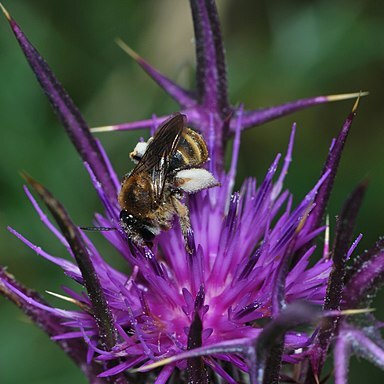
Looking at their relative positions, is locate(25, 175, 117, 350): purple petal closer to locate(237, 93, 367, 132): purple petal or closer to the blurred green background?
locate(237, 93, 367, 132): purple petal

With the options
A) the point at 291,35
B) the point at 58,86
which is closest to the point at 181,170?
the point at 58,86

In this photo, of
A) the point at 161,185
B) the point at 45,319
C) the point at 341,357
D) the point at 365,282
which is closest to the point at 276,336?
the point at 341,357

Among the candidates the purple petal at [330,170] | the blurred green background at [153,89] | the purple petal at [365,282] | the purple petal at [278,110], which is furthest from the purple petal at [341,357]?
the blurred green background at [153,89]

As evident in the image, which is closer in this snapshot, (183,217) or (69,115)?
(183,217)

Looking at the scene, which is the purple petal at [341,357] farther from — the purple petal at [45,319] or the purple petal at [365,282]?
the purple petal at [45,319]

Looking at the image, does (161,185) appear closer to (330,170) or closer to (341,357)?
(330,170)

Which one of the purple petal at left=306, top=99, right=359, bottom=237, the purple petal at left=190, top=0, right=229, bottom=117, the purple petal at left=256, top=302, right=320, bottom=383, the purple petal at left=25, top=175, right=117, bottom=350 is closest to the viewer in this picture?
the purple petal at left=256, top=302, right=320, bottom=383

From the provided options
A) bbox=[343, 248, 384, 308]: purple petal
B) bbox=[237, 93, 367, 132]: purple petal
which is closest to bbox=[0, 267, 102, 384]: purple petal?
bbox=[343, 248, 384, 308]: purple petal

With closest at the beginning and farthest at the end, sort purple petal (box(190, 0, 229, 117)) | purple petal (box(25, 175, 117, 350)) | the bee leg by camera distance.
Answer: purple petal (box(25, 175, 117, 350)) → the bee leg → purple petal (box(190, 0, 229, 117))
